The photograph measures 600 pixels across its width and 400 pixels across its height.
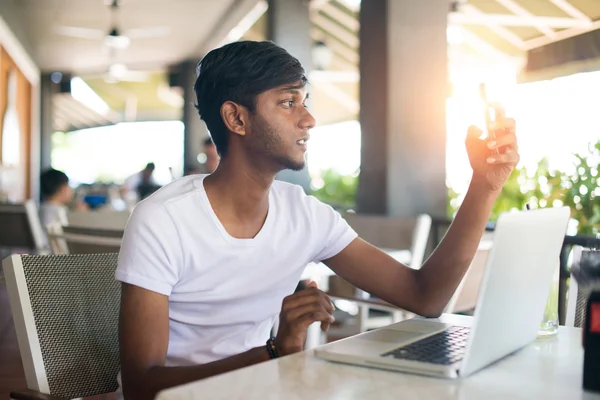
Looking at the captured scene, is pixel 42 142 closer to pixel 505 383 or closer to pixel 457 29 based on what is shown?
pixel 457 29

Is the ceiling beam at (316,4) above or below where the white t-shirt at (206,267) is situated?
above

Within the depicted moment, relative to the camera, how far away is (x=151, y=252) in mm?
1296

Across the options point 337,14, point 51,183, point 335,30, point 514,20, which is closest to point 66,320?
point 514,20

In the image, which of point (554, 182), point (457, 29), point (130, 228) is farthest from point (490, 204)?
point (457, 29)

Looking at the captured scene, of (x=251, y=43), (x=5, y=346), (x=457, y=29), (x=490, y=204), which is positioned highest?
(x=457, y=29)

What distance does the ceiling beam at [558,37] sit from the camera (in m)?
3.35

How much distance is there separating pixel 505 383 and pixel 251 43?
36.0 inches

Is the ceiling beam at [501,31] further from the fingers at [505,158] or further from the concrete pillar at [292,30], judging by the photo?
the fingers at [505,158]

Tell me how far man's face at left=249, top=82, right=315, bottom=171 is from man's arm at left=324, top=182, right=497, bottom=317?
0.30 metres

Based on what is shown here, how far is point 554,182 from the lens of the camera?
11.0ft

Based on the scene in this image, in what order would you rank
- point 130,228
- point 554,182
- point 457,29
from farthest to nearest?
point 457,29, point 554,182, point 130,228

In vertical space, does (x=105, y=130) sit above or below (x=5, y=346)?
above

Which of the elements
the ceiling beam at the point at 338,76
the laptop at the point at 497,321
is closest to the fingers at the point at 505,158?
the laptop at the point at 497,321

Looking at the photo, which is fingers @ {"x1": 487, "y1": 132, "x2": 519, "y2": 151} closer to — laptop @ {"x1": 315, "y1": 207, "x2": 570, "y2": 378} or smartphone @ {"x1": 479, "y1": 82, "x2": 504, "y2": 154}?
smartphone @ {"x1": 479, "y1": 82, "x2": 504, "y2": 154}
